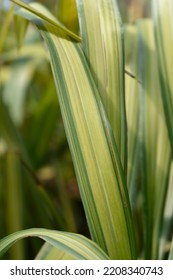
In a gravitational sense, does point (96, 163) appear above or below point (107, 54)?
below

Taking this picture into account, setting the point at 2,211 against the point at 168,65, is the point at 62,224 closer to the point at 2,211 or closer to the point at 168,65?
the point at 2,211

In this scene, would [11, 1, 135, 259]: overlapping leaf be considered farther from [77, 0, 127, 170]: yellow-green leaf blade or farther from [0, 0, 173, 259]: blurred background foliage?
[0, 0, 173, 259]: blurred background foliage

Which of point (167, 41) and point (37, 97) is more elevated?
point (167, 41)

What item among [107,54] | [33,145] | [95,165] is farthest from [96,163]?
[33,145]

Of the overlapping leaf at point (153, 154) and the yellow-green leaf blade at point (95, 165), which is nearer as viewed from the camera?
the yellow-green leaf blade at point (95, 165)

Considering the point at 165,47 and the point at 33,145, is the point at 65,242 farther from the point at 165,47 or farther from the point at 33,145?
the point at 33,145

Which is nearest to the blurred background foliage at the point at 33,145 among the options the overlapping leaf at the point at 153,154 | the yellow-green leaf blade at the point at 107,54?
the overlapping leaf at the point at 153,154

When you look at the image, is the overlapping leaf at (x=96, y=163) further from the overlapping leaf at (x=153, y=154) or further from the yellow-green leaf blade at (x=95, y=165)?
the overlapping leaf at (x=153, y=154)
